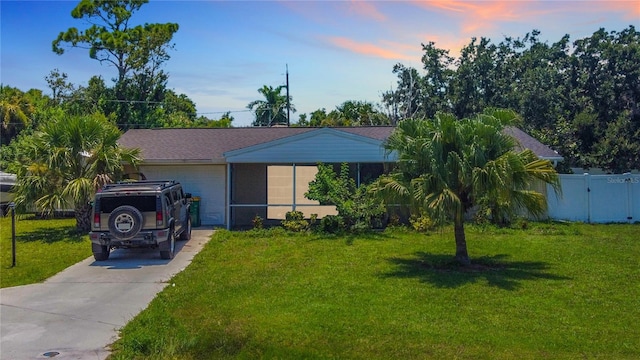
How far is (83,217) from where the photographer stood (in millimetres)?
16281

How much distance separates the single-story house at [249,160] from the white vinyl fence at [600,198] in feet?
4.97

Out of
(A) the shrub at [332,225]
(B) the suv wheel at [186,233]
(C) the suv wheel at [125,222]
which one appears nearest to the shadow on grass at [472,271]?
(A) the shrub at [332,225]

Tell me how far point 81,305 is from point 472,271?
727 centimetres

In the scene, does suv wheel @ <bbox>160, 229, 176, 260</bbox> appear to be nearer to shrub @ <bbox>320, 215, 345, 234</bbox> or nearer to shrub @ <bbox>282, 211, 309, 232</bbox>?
shrub @ <bbox>282, 211, 309, 232</bbox>

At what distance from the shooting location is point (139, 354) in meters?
6.50

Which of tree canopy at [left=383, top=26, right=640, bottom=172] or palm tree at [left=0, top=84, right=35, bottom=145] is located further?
palm tree at [left=0, top=84, right=35, bottom=145]

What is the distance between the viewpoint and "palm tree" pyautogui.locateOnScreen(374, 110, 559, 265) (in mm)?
10523

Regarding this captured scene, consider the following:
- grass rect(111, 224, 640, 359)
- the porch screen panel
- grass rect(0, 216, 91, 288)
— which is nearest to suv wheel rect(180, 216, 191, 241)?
grass rect(111, 224, 640, 359)

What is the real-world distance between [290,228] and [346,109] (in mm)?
31837

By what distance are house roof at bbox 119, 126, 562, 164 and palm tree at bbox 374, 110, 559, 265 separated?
6.11m

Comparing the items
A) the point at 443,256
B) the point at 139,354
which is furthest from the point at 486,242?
the point at 139,354

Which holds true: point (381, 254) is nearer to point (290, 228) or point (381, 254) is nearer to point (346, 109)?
point (290, 228)

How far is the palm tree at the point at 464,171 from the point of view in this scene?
34.5 feet

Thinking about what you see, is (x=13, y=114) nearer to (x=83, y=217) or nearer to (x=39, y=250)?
(x=83, y=217)
